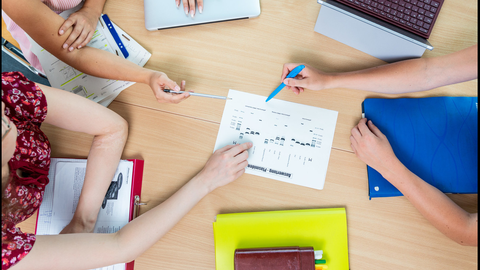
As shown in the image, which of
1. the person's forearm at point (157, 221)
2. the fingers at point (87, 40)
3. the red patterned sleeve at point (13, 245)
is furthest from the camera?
the fingers at point (87, 40)

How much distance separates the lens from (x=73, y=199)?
81 cm

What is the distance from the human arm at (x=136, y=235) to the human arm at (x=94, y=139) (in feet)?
0.27

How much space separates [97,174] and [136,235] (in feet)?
0.64

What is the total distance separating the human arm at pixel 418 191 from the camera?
74 cm

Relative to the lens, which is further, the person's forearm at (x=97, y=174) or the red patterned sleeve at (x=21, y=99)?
the person's forearm at (x=97, y=174)

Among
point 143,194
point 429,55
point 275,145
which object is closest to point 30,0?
point 143,194

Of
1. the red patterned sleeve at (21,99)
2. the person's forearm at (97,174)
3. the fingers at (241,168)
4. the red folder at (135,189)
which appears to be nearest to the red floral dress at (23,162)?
the red patterned sleeve at (21,99)

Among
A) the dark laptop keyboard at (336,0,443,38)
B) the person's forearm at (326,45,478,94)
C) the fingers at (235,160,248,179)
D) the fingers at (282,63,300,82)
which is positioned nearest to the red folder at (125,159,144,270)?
the fingers at (235,160,248,179)

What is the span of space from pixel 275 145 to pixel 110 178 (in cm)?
47

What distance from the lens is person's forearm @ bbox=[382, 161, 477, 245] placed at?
739 mm

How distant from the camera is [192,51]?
2.88ft

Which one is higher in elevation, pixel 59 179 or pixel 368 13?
pixel 368 13

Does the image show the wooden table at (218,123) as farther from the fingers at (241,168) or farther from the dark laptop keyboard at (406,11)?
the dark laptop keyboard at (406,11)

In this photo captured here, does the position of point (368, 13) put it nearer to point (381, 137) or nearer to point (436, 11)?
point (436, 11)
